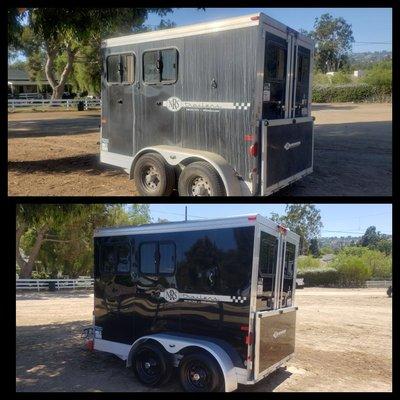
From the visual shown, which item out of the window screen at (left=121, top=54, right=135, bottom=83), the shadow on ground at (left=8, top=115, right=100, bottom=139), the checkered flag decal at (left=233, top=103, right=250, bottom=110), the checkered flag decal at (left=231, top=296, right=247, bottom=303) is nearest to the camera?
the checkered flag decal at (left=231, top=296, right=247, bottom=303)

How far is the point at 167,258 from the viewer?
501 centimetres

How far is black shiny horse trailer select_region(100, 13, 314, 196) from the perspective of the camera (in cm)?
514

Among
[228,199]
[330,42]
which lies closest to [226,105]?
[228,199]

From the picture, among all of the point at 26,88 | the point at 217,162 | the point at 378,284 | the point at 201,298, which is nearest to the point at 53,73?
the point at 26,88

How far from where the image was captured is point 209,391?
4629 millimetres

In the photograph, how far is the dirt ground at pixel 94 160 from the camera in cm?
735

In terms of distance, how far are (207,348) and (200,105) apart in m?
2.93

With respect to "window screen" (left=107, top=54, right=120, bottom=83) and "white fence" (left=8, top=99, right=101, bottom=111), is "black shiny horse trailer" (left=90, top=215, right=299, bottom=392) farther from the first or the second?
"white fence" (left=8, top=99, right=101, bottom=111)

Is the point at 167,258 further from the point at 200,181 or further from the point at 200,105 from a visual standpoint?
the point at 200,105

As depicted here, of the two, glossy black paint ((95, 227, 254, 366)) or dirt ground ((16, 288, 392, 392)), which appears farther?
dirt ground ((16, 288, 392, 392))

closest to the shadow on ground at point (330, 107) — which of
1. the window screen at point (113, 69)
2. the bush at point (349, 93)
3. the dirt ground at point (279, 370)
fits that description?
the bush at point (349, 93)

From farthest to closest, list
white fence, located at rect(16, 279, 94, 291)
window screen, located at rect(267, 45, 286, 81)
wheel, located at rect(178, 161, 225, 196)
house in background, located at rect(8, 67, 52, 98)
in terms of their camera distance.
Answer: house in background, located at rect(8, 67, 52, 98)
white fence, located at rect(16, 279, 94, 291)
wheel, located at rect(178, 161, 225, 196)
window screen, located at rect(267, 45, 286, 81)

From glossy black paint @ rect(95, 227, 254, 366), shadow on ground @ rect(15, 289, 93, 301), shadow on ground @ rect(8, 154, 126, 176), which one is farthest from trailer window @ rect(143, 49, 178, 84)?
shadow on ground @ rect(15, 289, 93, 301)

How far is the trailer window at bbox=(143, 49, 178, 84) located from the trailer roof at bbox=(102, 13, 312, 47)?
0.63 ft
